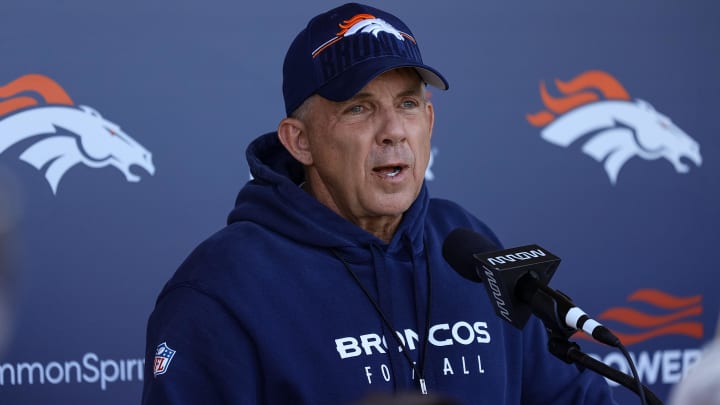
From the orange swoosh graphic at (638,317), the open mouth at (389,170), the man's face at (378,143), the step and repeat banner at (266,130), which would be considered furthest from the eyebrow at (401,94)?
the orange swoosh graphic at (638,317)

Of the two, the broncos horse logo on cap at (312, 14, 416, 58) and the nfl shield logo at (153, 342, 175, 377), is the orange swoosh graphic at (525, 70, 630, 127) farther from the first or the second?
the nfl shield logo at (153, 342, 175, 377)

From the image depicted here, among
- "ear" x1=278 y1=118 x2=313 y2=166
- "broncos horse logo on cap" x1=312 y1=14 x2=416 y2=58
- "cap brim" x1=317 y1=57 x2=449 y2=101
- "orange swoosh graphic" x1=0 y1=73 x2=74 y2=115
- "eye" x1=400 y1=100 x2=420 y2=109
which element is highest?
"broncos horse logo on cap" x1=312 y1=14 x2=416 y2=58

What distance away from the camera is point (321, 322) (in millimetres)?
1602

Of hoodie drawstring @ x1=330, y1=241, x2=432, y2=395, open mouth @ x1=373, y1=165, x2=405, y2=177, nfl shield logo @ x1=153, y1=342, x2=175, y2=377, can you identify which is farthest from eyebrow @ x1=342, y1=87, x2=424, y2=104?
nfl shield logo @ x1=153, y1=342, x2=175, y2=377

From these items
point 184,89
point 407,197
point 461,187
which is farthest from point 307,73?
point 461,187

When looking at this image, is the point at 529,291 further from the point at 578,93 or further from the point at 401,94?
the point at 578,93

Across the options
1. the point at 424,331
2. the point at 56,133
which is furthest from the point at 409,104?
the point at 56,133

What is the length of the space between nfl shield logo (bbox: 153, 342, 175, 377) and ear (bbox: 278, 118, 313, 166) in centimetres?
46

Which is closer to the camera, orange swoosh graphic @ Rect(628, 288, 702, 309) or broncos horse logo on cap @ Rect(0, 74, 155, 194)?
broncos horse logo on cap @ Rect(0, 74, 155, 194)

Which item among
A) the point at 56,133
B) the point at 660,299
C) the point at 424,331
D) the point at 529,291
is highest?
the point at 56,133

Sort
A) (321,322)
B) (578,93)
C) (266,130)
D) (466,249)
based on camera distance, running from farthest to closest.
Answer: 1. (578,93)
2. (266,130)
3. (321,322)
4. (466,249)

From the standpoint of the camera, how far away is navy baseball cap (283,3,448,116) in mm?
1622

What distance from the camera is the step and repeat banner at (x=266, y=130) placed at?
2414mm

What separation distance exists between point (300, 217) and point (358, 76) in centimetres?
28
